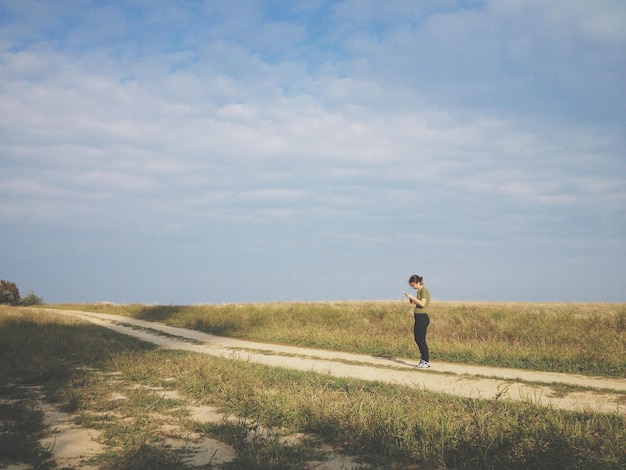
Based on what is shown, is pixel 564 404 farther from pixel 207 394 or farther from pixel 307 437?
pixel 207 394

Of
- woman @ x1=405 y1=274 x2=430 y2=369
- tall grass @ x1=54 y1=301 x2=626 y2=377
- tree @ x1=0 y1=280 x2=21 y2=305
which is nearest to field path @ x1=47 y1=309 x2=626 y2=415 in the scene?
woman @ x1=405 y1=274 x2=430 y2=369

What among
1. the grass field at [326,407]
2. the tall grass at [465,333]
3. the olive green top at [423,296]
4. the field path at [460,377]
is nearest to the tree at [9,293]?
the tall grass at [465,333]

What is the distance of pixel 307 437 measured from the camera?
22.5ft

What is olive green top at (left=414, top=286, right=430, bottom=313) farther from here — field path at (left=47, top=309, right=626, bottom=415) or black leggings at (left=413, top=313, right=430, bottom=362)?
field path at (left=47, top=309, right=626, bottom=415)

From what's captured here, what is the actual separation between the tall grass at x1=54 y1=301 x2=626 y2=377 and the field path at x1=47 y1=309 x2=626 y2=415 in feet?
Result: 3.14

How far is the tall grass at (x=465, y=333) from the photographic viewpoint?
13961 millimetres

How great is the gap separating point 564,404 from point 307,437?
561cm

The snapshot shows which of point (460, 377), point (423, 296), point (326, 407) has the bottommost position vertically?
point (460, 377)

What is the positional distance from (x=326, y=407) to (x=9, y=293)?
199 feet

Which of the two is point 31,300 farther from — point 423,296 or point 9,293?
point 423,296

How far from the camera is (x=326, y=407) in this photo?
7543 mm

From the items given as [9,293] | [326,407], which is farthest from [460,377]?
[9,293]

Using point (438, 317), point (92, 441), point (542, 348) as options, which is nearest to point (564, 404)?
point (542, 348)

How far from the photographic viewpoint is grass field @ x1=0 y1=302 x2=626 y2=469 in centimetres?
579
